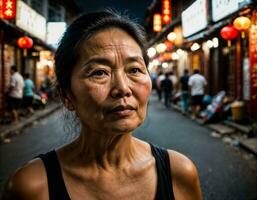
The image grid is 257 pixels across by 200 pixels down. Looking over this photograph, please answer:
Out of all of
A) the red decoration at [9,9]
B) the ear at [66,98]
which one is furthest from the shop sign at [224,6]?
the red decoration at [9,9]

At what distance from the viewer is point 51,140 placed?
11461 mm

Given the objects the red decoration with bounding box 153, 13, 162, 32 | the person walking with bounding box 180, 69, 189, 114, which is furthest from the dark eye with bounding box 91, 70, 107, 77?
the red decoration with bounding box 153, 13, 162, 32

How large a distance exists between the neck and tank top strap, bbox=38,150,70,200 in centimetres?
16

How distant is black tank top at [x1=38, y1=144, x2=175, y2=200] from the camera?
1755 millimetres

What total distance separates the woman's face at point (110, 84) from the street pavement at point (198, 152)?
1.78 metres

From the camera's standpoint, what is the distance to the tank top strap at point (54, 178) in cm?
174

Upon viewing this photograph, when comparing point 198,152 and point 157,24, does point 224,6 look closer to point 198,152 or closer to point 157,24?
point 198,152

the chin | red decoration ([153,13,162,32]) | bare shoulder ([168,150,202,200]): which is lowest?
bare shoulder ([168,150,202,200])

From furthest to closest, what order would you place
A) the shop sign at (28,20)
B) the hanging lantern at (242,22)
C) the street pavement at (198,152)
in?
1. the shop sign at (28,20)
2. the hanging lantern at (242,22)
3. the street pavement at (198,152)

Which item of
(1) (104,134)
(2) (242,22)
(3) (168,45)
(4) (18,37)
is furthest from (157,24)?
(1) (104,134)

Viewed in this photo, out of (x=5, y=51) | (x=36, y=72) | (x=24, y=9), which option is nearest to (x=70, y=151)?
(x=24, y=9)

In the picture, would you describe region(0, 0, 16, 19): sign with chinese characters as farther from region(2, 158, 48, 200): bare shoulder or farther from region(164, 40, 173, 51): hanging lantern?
region(164, 40, 173, 51): hanging lantern

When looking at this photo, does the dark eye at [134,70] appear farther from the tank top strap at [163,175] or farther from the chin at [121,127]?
the tank top strap at [163,175]

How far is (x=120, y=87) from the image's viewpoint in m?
1.68
